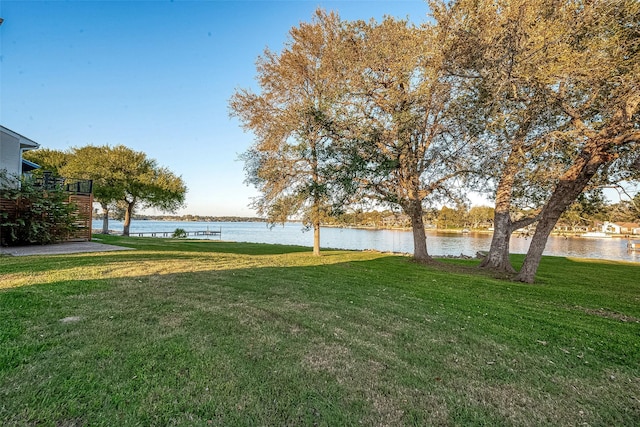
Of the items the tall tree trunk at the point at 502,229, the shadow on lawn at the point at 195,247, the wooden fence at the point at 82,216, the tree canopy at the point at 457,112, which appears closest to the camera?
the tree canopy at the point at 457,112

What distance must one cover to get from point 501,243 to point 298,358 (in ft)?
35.4

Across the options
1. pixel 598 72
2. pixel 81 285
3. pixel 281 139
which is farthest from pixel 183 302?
pixel 281 139

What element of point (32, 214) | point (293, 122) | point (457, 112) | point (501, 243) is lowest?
Result: point (501, 243)

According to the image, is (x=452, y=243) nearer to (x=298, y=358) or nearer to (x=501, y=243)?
(x=501, y=243)

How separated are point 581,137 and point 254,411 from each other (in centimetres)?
963

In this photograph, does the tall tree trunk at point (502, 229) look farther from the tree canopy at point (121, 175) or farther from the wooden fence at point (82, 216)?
the tree canopy at point (121, 175)

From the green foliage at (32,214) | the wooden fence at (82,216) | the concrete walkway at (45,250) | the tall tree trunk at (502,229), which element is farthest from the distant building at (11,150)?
the tall tree trunk at (502,229)

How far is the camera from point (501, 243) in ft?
36.7

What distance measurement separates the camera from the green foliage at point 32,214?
1190 centimetres

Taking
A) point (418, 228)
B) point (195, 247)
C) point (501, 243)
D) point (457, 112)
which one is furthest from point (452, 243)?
point (195, 247)

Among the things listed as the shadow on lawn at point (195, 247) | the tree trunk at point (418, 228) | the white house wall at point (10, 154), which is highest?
the white house wall at point (10, 154)

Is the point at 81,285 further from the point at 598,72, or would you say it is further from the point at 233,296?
the point at 598,72

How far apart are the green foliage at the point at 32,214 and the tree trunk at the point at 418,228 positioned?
607 inches

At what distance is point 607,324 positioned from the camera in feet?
15.4
